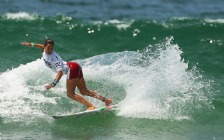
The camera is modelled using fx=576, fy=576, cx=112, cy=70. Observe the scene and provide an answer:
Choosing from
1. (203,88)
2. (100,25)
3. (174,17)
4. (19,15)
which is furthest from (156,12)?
(203,88)

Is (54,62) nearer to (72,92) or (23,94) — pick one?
(72,92)

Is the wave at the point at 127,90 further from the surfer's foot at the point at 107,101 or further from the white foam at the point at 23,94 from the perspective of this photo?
the surfer's foot at the point at 107,101

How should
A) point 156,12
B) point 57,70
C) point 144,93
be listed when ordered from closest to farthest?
point 57,70
point 144,93
point 156,12

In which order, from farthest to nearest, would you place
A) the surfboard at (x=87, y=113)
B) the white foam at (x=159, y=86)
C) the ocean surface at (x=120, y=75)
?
the white foam at (x=159, y=86) → the surfboard at (x=87, y=113) → the ocean surface at (x=120, y=75)

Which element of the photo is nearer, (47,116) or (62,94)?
(47,116)

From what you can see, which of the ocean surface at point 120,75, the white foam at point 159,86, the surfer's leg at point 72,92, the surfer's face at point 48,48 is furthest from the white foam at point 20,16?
the surfer's leg at point 72,92

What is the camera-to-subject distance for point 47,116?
15555mm

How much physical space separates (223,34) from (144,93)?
13134mm

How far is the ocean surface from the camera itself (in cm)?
1505

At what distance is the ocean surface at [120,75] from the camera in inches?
592

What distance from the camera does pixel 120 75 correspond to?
1905 cm

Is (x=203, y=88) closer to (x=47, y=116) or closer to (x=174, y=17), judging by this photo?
(x=47, y=116)

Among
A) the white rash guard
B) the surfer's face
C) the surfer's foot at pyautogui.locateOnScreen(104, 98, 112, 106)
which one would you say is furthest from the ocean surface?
the surfer's face

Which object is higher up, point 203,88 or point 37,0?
point 37,0
